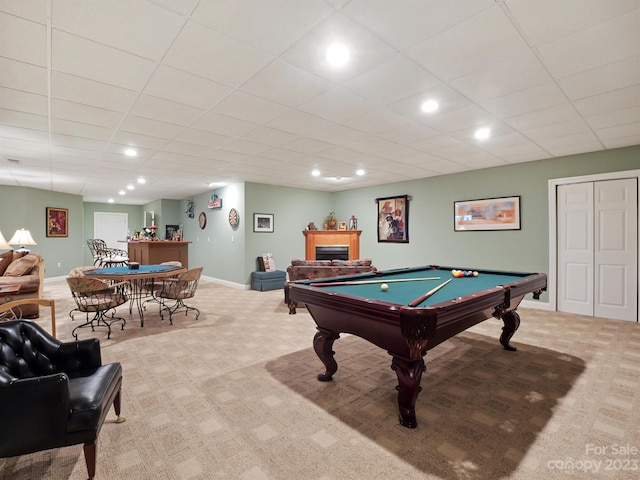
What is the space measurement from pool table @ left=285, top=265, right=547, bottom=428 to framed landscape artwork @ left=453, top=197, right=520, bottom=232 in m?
2.81

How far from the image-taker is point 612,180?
491cm

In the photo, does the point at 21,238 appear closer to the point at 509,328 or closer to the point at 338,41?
the point at 338,41

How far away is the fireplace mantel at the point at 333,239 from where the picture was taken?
8438mm

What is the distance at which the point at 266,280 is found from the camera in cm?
→ 751

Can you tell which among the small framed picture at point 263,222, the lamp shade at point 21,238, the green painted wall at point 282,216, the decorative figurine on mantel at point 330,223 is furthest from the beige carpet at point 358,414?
the decorative figurine on mantel at point 330,223

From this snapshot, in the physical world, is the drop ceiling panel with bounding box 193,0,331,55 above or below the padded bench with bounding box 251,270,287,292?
above

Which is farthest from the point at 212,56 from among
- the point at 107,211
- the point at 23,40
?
the point at 107,211

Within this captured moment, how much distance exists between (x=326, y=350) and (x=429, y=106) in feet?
8.55

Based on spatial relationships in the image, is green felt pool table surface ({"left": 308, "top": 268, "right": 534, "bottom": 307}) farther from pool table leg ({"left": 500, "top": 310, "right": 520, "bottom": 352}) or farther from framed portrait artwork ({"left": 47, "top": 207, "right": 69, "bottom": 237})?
framed portrait artwork ({"left": 47, "top": 207, "right": 69, "bottom": 237})

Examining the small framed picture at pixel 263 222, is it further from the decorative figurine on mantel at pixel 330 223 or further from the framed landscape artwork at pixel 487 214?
the framed landscape artwork at pixel 487 214

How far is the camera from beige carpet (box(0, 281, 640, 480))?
1.80 meters

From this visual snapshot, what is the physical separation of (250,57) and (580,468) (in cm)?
331

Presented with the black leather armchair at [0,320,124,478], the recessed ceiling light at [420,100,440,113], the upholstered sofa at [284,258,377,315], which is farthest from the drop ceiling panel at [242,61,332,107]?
the upholstered sofa at [284,258,377,315]

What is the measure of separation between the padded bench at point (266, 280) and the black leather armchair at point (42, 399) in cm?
542
